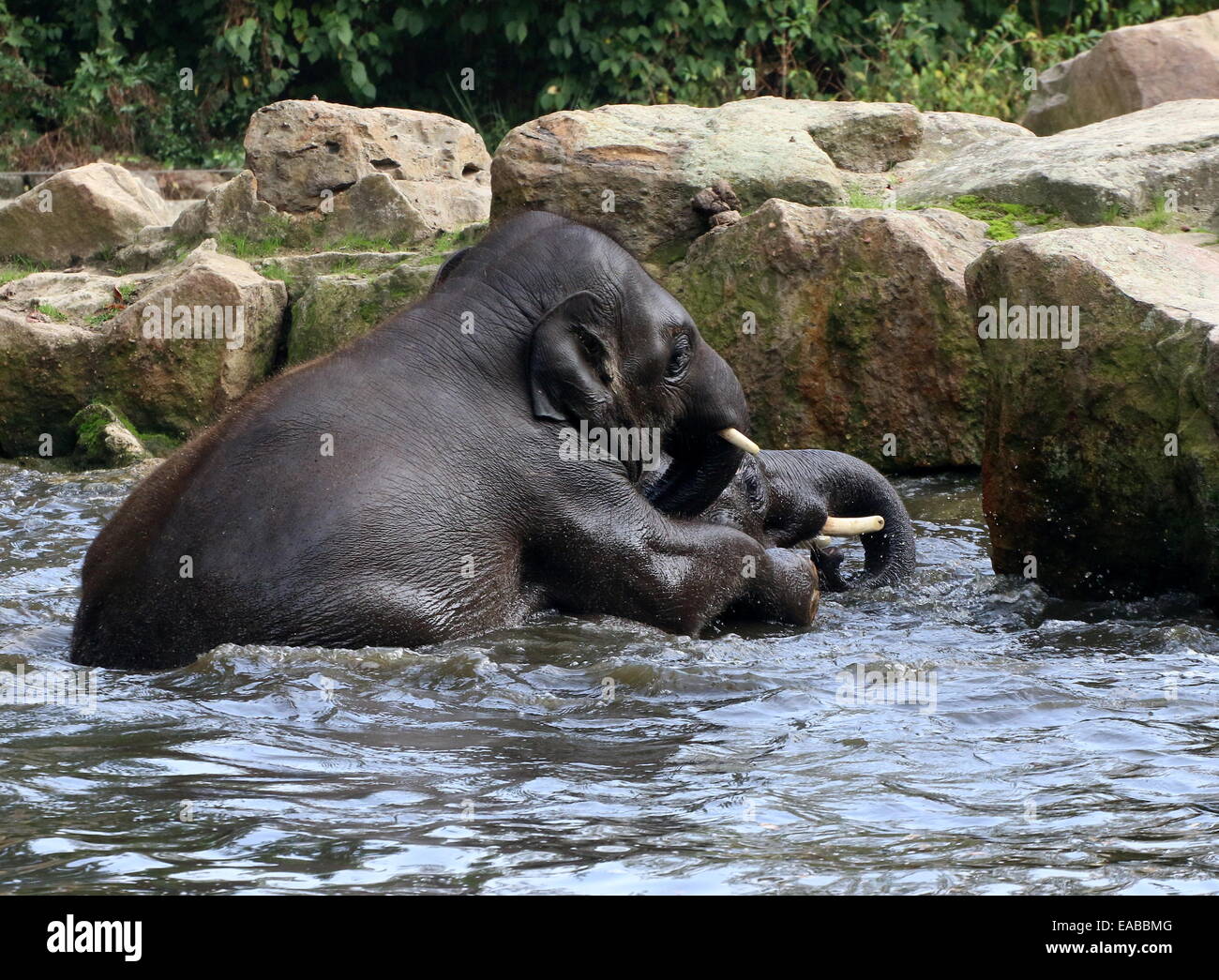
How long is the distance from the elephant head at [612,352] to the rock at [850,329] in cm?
222

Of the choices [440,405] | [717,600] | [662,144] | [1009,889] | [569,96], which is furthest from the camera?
[569,96]

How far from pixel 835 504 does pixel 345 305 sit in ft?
13.6

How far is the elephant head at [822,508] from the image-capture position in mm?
7082

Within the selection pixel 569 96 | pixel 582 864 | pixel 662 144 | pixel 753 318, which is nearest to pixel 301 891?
pixel 582 864

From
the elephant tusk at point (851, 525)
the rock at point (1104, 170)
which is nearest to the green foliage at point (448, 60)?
the rock at point (1104, 170)

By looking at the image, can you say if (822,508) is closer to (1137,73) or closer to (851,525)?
(851,525)

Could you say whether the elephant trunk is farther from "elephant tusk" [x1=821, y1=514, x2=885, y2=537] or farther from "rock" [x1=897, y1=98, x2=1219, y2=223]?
"rock" [x1=897, y1=98, x2=1219, y2=223]

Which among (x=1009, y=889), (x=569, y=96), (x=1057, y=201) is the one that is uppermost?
(x=569, y=96)

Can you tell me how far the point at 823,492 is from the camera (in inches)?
289

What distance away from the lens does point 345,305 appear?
10.3 m

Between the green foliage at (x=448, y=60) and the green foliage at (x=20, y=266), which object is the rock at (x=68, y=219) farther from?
the green foliage at (x=448, y=60)

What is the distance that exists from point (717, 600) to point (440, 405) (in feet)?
4.37

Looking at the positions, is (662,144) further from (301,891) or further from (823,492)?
(301,891)

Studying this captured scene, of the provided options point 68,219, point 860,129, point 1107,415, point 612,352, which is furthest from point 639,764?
point 68,219
